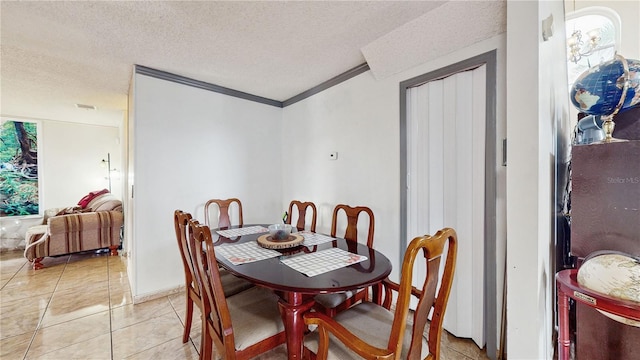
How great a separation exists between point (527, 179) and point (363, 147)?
4.73ft

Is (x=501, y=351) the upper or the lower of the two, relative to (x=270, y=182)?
lower

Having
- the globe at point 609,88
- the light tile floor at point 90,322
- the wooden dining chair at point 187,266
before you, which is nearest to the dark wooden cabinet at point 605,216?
the globe at point 609,88

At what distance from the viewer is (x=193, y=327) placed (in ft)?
6.81

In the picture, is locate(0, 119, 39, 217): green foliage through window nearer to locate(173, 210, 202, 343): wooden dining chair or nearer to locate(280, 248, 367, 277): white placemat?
locate(173, 210, 202, 343): wooden dining chair

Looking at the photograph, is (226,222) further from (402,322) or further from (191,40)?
(402,322)

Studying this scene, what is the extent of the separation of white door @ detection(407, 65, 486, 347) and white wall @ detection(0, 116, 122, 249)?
5.87m

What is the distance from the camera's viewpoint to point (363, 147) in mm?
2555

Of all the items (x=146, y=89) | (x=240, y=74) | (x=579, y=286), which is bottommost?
(x=579, y=286)

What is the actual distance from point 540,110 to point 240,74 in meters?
2.61

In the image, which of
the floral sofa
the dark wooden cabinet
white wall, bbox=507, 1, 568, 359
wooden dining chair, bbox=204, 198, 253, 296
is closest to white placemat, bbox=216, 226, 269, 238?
wooden dining chair, bbox=204, 198, 253, 296

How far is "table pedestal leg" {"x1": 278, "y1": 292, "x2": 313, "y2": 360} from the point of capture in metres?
1.21

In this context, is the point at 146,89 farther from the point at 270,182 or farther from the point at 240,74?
the point at 270,182

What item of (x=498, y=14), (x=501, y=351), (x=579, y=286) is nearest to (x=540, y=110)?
(x=498, y=14)

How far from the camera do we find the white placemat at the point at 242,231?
224 centimetres
